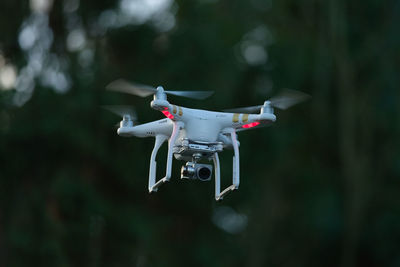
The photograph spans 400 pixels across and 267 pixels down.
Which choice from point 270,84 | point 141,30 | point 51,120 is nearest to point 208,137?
point 51,120

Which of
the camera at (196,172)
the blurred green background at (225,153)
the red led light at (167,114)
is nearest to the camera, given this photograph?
the red led light at (167,114)

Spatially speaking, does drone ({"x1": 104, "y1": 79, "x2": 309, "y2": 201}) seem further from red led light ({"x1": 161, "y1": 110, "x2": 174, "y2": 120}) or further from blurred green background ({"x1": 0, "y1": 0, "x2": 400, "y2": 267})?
blurred green background ({"x1": 0, "y1": 0, "x2": 400, "y2": 267})

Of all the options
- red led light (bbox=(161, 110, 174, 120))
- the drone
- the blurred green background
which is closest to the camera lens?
the drone

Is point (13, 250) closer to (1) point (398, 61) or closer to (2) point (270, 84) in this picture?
(2) point (270, 84)

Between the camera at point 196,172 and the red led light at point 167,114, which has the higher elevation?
the red led light at point 167,114

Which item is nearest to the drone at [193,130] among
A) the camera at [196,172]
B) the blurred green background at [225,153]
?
the camera at [196,172]

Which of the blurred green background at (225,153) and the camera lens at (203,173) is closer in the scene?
the camera lens at (203,173)

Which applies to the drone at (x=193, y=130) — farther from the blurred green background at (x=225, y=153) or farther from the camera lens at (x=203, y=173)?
the blurred green background at (x=225, y=153)

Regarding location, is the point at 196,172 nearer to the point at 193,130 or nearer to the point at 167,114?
the point at 193,130

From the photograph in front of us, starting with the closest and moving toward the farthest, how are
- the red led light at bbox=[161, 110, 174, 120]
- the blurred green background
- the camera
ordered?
the red led light at bbox=[161, 110, 174, 120] < the camera < the blurred green background
